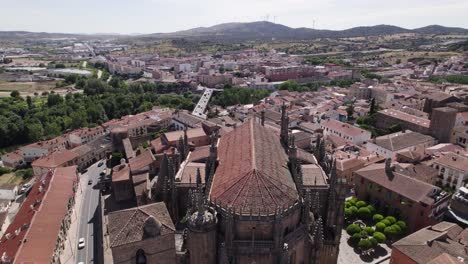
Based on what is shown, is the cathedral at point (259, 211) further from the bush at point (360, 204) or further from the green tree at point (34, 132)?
the green tree at point (34, 132)

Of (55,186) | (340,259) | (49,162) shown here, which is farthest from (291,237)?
(49,162)

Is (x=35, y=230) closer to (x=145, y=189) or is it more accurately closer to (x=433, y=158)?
(x=145, y=189)

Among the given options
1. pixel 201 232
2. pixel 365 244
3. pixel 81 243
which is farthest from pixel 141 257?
pixel 365 244

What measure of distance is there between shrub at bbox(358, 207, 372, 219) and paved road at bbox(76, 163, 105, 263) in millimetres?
40411

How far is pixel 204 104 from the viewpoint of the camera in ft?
411

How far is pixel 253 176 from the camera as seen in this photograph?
3045 cm

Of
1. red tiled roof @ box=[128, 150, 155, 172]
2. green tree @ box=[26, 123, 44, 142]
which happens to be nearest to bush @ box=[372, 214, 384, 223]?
red tiled roof @ box=[128, 150, 155, 172]

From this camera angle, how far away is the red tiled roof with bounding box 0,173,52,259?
143 ft

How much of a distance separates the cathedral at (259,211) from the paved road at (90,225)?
21588mm

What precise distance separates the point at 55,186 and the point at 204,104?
71.9 metres

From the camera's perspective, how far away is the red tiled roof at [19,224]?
43556 mm

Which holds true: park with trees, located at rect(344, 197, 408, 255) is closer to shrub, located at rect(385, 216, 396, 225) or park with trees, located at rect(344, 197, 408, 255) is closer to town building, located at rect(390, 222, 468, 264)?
shrub, located at rect(385, 216, 396, 225)

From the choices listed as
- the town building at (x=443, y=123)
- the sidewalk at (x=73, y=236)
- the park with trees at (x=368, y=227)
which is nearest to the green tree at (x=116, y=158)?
the sidewalk at (x=73, y=236)

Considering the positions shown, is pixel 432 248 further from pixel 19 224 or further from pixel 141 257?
pixel 19 224
